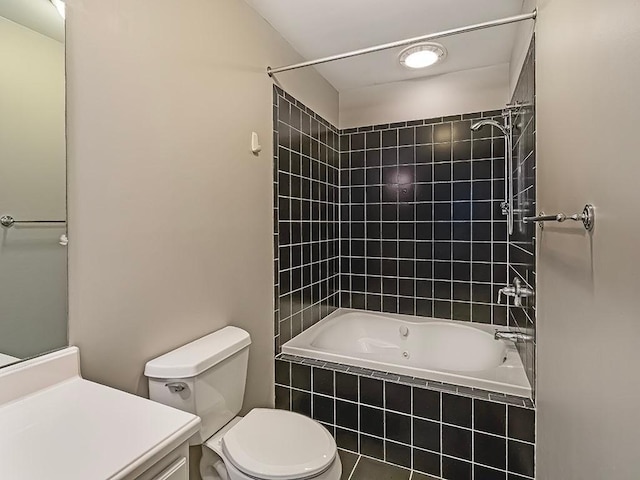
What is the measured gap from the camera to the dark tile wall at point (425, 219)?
103 inches

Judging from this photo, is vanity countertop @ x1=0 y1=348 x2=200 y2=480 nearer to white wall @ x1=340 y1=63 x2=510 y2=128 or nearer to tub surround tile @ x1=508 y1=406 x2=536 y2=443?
tub surround tile @ x1=508 y1=406 x2=536 y2=443

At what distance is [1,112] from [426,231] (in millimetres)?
2538

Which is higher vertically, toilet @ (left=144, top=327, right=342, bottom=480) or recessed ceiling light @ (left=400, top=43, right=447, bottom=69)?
recessed ceiling light @ (left=400, top=43, right=447, bottom=69)

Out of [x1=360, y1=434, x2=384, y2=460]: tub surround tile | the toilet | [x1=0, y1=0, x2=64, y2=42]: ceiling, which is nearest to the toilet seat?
the toilet

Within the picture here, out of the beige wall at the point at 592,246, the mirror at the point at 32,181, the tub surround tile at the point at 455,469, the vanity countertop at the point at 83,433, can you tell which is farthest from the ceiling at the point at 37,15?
the tub surround tile at the point at 455,469

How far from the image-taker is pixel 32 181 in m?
1.02

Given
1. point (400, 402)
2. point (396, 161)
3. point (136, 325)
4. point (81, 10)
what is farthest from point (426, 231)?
point (81, 10)

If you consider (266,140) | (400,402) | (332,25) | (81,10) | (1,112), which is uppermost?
(332,25)

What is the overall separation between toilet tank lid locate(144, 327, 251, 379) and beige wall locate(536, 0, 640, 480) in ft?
3.98

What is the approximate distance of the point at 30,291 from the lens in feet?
3.37

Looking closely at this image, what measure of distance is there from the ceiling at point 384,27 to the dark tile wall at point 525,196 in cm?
38

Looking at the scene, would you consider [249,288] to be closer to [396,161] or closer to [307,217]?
[307,217]

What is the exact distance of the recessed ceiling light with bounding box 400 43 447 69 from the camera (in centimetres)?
224

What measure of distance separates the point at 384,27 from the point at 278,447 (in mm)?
2269
